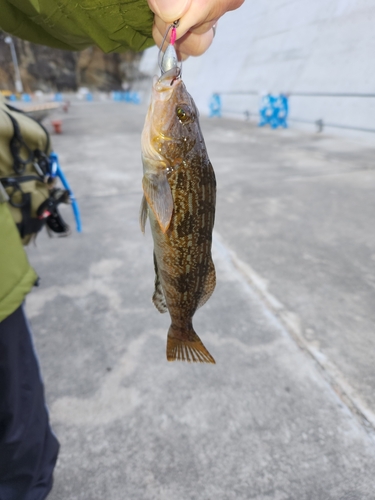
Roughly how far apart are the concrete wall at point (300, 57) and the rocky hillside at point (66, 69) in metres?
29.0

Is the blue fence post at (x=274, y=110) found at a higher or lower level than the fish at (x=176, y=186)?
lower

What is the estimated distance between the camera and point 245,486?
1.72 meters

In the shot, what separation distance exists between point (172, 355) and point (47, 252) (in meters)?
2.82

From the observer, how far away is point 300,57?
463 inches

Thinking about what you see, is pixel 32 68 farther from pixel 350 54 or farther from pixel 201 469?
pixel 201 469

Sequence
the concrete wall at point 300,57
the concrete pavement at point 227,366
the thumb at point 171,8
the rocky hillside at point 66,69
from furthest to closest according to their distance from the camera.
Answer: the rocky hillside at point 66,69
the concrete wall at point 300,57
the concrete pavement at point 227,366
the thumb at point 171,8

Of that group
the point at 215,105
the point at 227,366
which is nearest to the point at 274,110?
the point at 215,105

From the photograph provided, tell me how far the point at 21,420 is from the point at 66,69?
53.8 m

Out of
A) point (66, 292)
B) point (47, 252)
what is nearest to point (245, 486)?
point (66, 292)

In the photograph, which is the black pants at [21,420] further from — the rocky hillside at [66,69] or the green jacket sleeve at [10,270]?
the rocky hillside at [66,69]

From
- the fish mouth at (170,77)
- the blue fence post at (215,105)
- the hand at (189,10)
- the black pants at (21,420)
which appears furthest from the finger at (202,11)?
the blue fence post at (215,105)

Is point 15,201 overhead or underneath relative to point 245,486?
overhead

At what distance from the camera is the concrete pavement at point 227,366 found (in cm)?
178

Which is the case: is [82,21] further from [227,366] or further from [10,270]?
[227,366]
